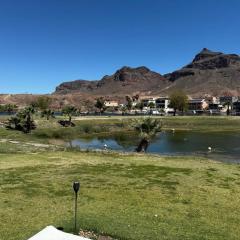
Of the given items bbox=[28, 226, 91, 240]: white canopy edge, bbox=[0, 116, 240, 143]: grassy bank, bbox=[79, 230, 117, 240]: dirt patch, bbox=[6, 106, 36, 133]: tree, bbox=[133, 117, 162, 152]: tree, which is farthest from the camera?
bbox=[6, 106, 36, 133]: tree

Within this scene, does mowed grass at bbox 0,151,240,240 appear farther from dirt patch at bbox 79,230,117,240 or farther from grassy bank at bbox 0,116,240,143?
grassy bank at bbox 0,116,240,143

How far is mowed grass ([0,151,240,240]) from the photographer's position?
61.5 ft

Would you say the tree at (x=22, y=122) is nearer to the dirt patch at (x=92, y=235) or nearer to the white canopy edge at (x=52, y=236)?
the dirt patch at (x=92, y=235)

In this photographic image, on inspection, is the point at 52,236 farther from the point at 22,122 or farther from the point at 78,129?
the point at 78,129

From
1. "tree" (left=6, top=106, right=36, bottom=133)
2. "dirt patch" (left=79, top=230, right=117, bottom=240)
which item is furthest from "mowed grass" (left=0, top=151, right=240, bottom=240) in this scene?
"tree" (left=6, top=106, right=36, bottom=133)

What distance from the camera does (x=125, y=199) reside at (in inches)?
957

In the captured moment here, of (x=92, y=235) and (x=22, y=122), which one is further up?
(x=22, y=122)

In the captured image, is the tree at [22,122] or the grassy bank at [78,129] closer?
the grassy bank at [78,129]

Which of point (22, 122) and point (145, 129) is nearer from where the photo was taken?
point (145, 129)

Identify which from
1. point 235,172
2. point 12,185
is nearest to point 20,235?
point 12,185

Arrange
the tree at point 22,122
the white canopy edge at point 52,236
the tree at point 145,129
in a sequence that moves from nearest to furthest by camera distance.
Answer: the white canopy edge at point 52,236
the tree at point 145,129
the tree at point 22,122

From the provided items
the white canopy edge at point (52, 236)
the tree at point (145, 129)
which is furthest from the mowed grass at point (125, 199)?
the tree at point (145, 129)

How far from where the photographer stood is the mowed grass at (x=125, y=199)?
1873cm

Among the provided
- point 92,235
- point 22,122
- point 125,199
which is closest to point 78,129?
point 22,122
